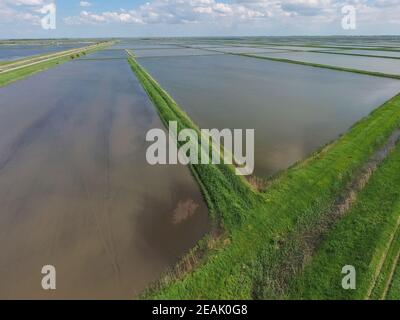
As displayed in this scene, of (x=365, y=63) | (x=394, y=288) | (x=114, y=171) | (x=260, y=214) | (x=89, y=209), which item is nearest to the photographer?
(x=394, y=288)

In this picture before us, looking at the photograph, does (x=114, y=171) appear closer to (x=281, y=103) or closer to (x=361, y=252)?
(x=361, y=252)

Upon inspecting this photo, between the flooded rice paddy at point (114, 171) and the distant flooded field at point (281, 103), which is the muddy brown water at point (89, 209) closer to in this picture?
the flooded rice paddy at point (114, 171)

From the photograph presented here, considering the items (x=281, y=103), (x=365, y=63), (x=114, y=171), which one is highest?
(x=365, y=63)

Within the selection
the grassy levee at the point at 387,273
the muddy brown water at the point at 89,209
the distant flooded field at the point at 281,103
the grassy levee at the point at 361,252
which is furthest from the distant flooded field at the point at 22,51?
the grassy levee at the point at 387,273

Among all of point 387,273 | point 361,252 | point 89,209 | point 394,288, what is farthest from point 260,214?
point 89,209

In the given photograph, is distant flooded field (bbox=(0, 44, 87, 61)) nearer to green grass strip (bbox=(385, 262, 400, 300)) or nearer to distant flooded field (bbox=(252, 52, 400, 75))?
distant flooded field (bbox=(252, 52, 400, 75))

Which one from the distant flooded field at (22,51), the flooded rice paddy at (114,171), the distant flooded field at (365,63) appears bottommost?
the flooded rice paddy at (114,171)

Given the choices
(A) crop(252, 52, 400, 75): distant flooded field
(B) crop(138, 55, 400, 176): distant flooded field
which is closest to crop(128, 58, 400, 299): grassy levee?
(B) crop(138, 55, 400, 176): distant flooded field

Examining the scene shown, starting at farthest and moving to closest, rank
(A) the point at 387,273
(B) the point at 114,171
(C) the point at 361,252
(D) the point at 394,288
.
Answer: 1. (B) the point at 114,171
2. (C) the point at 361,252
3. (A) the point at 387,273
4. (D) the point at 394,288
